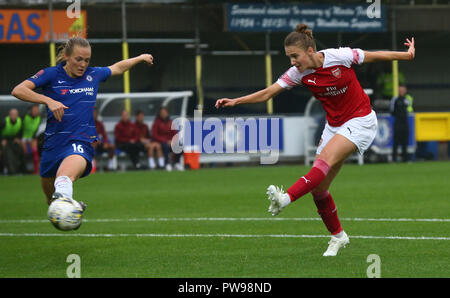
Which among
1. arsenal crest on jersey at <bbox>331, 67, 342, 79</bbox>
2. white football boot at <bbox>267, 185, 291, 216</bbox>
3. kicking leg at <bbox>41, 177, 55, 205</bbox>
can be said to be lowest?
white football boot at <bbox>267, 185, 291, 216</bbox>

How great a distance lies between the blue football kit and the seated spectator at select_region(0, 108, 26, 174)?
1554cm

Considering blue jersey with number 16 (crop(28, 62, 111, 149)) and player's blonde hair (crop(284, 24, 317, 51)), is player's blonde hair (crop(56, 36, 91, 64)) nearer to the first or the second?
blue jersey with number 16 (crop(28, 62, 111, 149))

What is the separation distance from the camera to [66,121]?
816 centimetres

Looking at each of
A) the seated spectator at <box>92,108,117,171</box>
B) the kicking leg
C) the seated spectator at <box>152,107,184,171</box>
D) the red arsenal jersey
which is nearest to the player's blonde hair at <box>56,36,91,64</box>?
the kicking leg

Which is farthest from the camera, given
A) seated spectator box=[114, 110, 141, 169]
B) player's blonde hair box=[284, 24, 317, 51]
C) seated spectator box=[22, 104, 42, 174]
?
seated spectator box=[114, 110, 141, 169]

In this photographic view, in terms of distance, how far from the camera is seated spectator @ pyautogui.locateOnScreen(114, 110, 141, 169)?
24.0 meters

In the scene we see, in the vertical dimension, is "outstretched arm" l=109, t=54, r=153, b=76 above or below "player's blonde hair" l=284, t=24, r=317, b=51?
below

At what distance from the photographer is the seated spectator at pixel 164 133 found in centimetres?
2412

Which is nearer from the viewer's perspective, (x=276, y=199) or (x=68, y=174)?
(x=276, y=199)

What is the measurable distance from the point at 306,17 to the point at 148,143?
7.41m

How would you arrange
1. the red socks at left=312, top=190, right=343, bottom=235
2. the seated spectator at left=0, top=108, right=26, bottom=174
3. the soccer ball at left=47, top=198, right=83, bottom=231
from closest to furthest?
the soccer ball at left=47, top=198, right=83, bottom=231 < the red socks at left=312, top=190, right=343, bottom=235 < the seated spectator at left=0, top=108, right=26, bottom=174

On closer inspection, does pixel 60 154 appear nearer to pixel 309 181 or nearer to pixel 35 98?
pixel 35 98

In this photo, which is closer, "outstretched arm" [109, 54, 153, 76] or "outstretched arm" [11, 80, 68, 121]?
"outstretched arm" [11, 80, 68, 121]

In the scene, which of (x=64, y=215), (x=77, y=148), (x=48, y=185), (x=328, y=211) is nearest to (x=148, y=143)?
(x=48, y=185)
